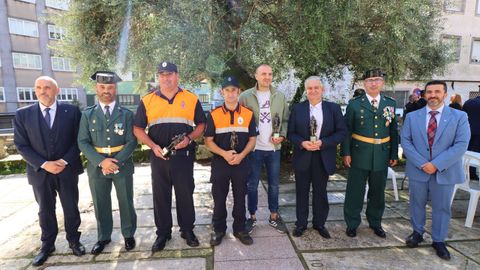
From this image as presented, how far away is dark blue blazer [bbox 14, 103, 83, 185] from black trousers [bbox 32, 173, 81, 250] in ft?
0.24

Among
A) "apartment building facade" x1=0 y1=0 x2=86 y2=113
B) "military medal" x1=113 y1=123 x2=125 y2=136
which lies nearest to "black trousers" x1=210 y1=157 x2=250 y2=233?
"military medal" x1=113 y1=123 x2=125 y2=136

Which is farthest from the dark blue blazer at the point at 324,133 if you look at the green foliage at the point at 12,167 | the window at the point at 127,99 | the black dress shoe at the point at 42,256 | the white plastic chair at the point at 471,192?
the window at the point at 127,99

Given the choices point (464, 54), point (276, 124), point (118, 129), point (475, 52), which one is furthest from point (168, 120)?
point (475, 52)

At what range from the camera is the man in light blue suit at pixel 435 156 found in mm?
3158

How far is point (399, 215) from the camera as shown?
14.3 feet

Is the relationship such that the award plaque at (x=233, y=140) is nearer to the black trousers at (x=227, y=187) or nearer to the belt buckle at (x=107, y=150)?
the black trousers at (x=227, y=187)

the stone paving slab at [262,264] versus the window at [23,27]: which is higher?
the window at [23,27]

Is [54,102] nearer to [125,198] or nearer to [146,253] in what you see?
[125,198]

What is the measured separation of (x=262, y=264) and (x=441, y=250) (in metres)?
1.95

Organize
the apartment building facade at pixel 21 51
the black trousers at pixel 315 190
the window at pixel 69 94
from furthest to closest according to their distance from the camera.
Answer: the window at pixel 69 94, the apartment building facade at pixel 21 51, the black trousers at pixel 315 190

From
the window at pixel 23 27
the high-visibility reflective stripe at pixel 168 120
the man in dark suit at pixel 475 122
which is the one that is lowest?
the man in dark suit at pixel 475 122

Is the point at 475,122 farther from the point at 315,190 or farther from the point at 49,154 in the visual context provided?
the point at 49,154

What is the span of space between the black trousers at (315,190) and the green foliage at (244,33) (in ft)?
7.25

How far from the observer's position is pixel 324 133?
140 inches
